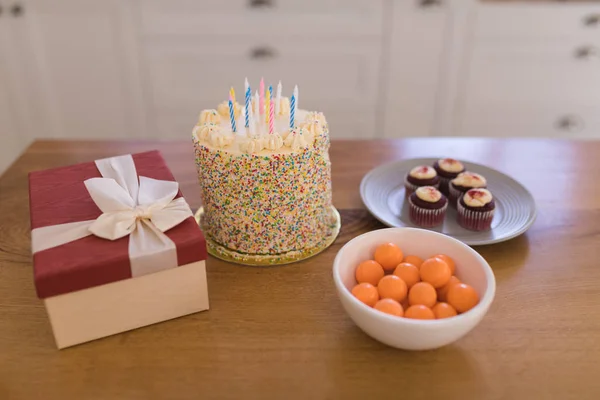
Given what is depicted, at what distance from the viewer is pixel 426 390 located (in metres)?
0.76

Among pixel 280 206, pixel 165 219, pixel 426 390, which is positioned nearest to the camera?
pixel 426 390

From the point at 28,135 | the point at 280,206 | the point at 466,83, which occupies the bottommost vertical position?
the point at 28,135

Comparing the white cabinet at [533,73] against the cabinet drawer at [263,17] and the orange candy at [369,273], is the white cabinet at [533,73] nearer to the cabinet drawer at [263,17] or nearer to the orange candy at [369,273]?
the cabinet drawer at [263,17]

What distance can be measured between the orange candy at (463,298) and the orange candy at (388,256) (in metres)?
0.10

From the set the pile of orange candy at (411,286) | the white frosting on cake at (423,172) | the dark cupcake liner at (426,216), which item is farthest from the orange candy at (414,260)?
the white frosting on cake at (423,172)

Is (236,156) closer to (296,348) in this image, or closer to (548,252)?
(296,348)

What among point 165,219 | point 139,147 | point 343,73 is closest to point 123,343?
point 165,219

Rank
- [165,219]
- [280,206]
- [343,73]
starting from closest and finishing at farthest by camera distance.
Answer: [165,219] → [280,206] → [343,73]

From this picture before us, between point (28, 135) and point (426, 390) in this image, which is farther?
point (28, 135)

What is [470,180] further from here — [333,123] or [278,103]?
[333,123]

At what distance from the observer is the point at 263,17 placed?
2334 millimetres

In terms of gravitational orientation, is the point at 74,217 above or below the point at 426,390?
above

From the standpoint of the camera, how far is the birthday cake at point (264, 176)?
93 centimetres

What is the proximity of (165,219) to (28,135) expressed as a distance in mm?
1946
